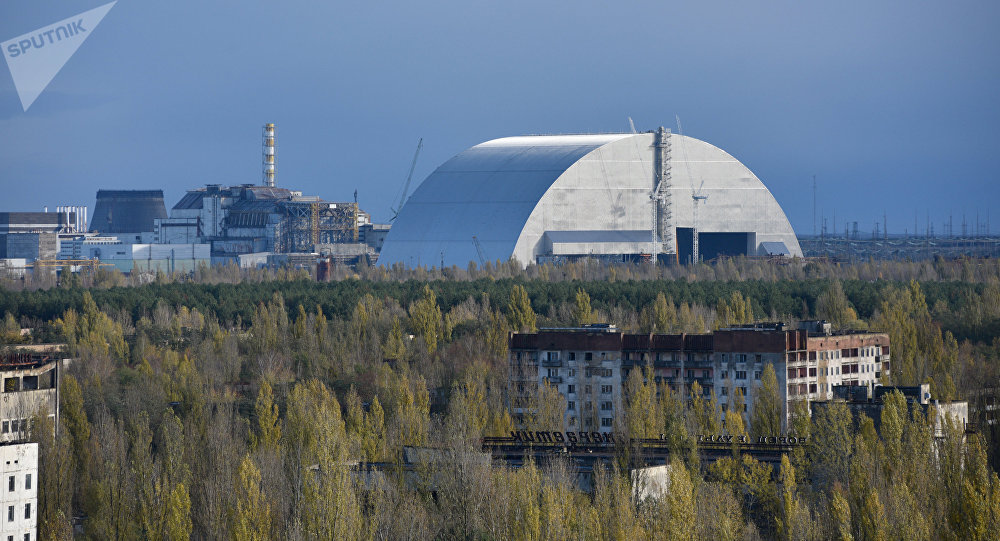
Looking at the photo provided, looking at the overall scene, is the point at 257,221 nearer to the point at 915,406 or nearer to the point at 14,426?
the point at 14,426

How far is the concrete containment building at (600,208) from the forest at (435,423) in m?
11.7

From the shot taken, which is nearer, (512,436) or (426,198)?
(512,436)

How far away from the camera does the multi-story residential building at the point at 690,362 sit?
138 ft

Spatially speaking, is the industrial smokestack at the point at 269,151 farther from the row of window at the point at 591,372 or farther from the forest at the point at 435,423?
the row of window at the point at 591,372

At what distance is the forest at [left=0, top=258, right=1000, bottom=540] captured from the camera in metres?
25.7

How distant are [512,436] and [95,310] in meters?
27.5

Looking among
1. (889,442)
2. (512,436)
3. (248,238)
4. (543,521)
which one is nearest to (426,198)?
(248,238)

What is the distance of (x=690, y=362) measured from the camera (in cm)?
4369

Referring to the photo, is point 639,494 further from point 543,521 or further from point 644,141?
point 644,141

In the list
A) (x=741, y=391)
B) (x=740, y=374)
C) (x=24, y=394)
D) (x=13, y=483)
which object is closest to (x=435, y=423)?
(x=741, y=391)

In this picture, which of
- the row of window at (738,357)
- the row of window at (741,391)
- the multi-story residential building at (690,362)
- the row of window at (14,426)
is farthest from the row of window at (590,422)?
the row of window at (14,426)

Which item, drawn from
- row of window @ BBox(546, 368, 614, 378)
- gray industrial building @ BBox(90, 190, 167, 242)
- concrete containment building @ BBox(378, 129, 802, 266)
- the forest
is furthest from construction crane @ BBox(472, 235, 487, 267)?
gray industrial building @ BBox(90, 190, 167, 242)

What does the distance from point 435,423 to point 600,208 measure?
42563 millimetres

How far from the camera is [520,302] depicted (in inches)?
2366
